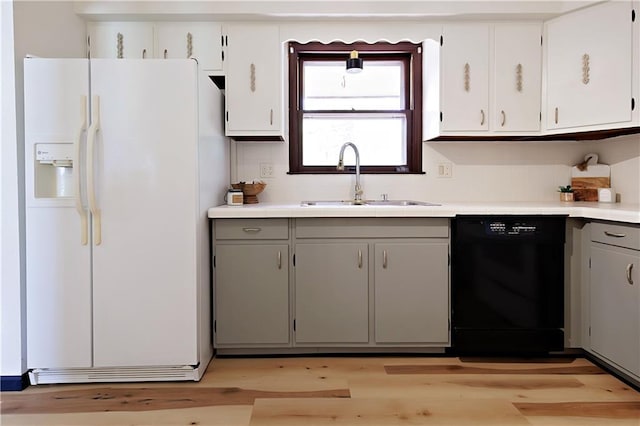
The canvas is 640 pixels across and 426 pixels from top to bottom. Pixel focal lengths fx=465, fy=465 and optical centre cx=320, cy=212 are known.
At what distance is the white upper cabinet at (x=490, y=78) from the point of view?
2969 mm

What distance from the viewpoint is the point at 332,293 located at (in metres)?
2.70

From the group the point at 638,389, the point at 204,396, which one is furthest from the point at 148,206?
the point at 638,389

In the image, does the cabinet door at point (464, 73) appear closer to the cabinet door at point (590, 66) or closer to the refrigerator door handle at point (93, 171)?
the cabinet door at point (590, 66)

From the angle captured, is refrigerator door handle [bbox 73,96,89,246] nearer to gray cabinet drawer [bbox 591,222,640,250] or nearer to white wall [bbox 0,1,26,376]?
white wall [bbox 0,1,26,376]

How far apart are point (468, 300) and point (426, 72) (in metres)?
1.59

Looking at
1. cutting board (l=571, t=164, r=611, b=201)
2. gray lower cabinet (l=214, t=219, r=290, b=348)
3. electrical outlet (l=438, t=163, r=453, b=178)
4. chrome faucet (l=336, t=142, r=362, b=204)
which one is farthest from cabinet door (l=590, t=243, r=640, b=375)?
gray lower cabinet (l=214, t=219, r=290, b=348)

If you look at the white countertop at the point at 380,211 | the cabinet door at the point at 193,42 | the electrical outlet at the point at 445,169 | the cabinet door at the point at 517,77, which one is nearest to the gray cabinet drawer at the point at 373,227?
the white countertop at the point at 380,211

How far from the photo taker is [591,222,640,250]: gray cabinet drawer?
2215 millimetres

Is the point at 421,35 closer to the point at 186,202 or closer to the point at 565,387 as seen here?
the point at 186,202

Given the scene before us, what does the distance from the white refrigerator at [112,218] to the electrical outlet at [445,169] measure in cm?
176

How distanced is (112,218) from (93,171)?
24 centimetres

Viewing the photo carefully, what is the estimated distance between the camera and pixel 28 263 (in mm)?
2305

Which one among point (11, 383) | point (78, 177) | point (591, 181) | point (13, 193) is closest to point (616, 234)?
point (591, 181)

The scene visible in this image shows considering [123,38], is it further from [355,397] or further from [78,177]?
[355,397]
